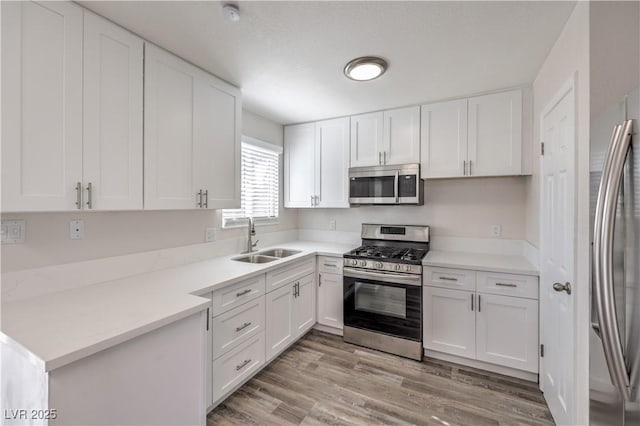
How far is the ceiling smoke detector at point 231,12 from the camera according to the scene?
1.43 metres

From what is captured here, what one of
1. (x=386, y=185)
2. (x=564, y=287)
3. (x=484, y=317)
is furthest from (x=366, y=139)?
(x=564, y=287)

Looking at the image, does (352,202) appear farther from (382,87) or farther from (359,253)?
(382,87)

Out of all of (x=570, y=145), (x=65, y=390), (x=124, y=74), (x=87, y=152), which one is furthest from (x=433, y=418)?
(x=124, y=74)

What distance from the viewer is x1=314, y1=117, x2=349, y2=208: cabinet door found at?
3215 millimetres

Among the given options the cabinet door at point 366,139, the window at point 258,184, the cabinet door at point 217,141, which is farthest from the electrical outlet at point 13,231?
the cabinet door at point 366,139

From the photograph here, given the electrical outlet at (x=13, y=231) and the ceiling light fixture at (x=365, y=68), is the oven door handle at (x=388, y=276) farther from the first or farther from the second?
the electrical outlet at (x=13, y=231)

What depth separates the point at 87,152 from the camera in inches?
57.3

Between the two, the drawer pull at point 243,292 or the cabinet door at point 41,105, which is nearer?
the cabinet door at point 41,105

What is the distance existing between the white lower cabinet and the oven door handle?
10 cm

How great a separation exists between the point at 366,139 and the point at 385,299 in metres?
1.71

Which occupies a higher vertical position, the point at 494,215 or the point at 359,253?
the point at 494,215

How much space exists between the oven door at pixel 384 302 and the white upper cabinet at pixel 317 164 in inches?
36.6

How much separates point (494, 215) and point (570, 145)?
1.45 meters

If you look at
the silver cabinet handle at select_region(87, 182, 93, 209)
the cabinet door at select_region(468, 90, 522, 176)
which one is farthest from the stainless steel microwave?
the silver cabinet handle at select_region(87, 182, 93, 209)
